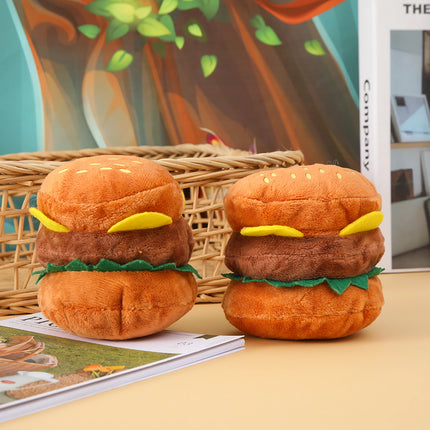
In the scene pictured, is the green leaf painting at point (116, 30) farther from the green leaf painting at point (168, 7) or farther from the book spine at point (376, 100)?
the book spine at point (376, 100)

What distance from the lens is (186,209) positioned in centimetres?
73

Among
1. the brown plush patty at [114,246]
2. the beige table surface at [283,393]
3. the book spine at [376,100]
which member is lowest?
the beige table surface at [283,393]

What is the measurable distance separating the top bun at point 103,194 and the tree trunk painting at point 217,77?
66 cm

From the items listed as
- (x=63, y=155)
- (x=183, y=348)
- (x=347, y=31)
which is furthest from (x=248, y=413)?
(x=347, y=31)

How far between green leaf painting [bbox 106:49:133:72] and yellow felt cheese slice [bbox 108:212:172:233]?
2.40 ft

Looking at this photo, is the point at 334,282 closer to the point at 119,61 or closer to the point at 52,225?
the point at 52,225

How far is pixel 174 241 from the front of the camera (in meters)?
0.55

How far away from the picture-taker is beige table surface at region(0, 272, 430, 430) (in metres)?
0.38

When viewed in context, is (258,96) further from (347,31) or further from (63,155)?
(63,155)

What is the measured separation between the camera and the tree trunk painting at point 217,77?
118 cm

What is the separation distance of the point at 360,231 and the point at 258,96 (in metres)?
0.69

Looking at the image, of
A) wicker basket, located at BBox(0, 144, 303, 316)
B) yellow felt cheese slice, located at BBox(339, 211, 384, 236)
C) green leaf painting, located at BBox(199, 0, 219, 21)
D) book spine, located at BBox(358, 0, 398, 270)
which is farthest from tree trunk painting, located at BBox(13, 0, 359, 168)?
yellow felt cheese slice, located at BBox(339, 211, 384, 236)

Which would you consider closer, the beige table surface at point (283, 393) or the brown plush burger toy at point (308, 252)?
the beige table surface at point (283, 393)

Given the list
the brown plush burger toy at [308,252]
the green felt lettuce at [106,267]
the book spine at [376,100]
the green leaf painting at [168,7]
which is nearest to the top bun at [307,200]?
the brown plush burger toy at [308,252]
